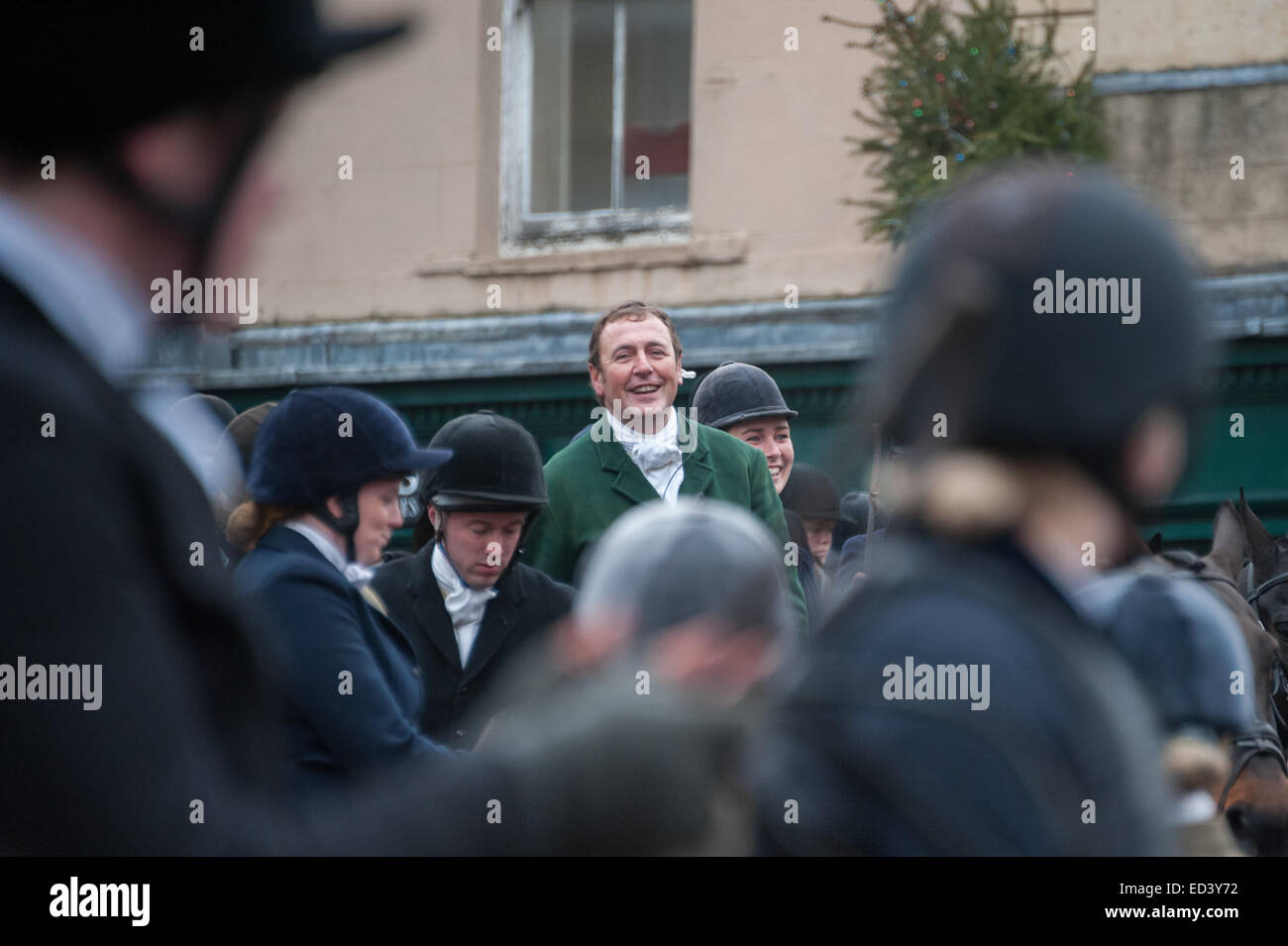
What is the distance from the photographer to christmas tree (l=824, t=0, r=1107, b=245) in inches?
347

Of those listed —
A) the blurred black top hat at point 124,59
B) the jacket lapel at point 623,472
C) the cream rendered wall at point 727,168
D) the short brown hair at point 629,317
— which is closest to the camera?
the blurred black top hat at point 124,59

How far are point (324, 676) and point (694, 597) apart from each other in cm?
226

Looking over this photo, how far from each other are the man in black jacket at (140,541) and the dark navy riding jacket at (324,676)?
1.94 metres

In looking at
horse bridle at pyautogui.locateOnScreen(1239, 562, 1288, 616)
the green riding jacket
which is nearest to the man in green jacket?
the green riding jacket

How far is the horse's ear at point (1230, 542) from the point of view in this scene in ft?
23.4

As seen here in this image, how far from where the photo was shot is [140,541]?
1.29m

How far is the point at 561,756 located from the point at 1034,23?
9244 millimetres

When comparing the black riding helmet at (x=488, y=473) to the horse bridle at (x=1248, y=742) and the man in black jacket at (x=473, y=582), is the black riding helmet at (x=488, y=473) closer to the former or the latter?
the man in black jacket at (x=473, y=582)

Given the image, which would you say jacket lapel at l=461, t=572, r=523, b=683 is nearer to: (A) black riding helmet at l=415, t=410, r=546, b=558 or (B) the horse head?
(A) black riding helmet at l=415, t=410, r=546, b=558

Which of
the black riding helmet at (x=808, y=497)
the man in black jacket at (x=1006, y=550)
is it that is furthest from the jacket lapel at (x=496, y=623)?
the man in black jacket at (x=1006, y=550)

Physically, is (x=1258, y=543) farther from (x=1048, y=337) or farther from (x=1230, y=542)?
(x=1048, y=337)

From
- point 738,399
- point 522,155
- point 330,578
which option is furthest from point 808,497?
point 522,155
